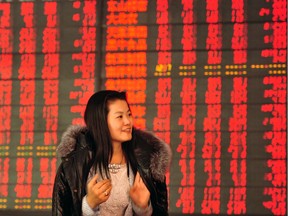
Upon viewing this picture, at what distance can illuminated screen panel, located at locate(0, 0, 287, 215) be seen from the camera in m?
5.43

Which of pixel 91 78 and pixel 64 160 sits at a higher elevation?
pixel 91 78

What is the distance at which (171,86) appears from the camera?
5566 mm

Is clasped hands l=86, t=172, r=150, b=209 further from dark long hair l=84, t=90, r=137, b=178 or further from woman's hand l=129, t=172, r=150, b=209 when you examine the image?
dark long hair l=84, t=90, r=137, b=178

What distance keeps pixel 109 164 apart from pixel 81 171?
0.14m

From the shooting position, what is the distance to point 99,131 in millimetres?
3094

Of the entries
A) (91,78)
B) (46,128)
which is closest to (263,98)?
(91,78)

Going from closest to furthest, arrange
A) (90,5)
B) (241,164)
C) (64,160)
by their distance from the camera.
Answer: (64,160), (241,164), (90,5)

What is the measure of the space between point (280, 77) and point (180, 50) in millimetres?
896

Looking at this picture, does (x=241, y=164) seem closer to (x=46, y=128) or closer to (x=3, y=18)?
(x=46, y=128)

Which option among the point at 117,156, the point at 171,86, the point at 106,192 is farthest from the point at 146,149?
the point at 171,86

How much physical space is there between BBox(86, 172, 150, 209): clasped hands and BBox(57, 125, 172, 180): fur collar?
0.52 feet

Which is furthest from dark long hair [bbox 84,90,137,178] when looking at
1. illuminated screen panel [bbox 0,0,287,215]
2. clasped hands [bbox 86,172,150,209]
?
illuminated screen panel [bbox 0,0,287,215]

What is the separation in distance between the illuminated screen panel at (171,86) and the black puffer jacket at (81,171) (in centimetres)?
235

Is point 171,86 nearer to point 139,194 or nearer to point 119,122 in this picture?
point 119,122
